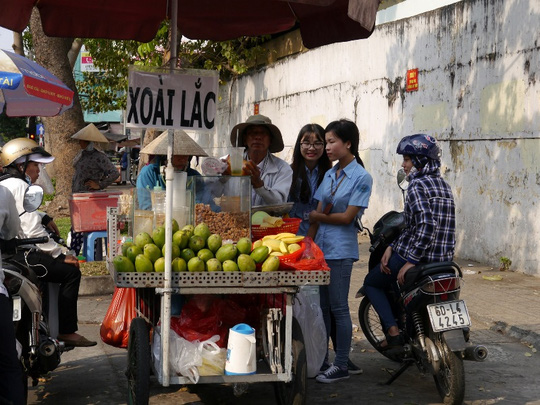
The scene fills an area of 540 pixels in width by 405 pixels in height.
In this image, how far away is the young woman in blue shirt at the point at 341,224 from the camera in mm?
6031

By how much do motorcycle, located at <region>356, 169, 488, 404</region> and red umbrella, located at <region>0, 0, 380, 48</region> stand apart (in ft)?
5.40

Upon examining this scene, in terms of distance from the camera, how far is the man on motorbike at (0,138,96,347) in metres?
5.95

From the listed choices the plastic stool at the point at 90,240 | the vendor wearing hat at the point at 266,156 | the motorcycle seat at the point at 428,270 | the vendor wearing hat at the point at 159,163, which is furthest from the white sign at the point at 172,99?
the plastic stool at the point at 90,240

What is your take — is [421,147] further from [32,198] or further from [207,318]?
[32,198]

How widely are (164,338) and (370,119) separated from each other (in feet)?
33.5

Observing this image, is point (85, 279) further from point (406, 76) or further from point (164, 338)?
point (406, 76)

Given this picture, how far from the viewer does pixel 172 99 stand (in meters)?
4.99

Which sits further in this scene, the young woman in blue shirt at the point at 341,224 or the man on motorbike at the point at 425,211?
the young woman in blue shirt at the point at 341,224

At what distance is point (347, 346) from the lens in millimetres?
Result: 6133

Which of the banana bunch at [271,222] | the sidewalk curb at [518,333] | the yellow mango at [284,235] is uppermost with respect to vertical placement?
the banana bunch at [271,222]

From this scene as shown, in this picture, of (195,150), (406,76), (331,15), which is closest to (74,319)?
(195,150)

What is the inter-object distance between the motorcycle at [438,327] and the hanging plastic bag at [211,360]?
4.68 ft

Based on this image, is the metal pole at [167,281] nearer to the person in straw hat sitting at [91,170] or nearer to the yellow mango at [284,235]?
the yellow mango at [284,235]

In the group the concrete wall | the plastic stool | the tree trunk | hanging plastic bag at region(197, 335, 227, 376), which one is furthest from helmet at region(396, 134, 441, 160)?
the tree trunk
